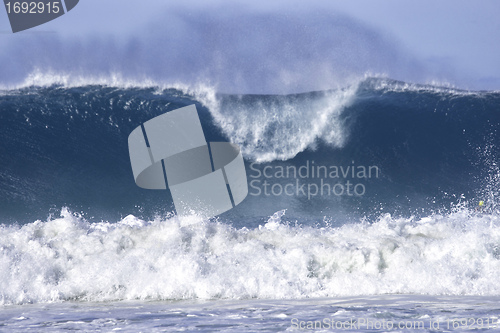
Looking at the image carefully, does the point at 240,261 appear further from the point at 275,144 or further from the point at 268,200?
the point at 275,144

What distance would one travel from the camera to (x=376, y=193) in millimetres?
11039

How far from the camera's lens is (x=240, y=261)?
635 centimetres

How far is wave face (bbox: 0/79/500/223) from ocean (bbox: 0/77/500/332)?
38 millimetres

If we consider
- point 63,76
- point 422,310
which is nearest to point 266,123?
point 63,76

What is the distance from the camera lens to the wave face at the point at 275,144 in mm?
10609

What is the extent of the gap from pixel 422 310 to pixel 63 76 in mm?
11022

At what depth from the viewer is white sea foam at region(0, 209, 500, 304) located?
5797 millimetres

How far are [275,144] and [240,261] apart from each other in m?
5.58

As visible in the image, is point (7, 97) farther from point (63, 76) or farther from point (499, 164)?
point (499, 164)

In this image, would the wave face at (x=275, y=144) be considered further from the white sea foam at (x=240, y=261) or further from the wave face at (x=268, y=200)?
the white sea foam at (x=240, y=261)

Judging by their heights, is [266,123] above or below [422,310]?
above

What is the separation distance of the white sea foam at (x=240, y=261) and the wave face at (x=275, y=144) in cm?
292

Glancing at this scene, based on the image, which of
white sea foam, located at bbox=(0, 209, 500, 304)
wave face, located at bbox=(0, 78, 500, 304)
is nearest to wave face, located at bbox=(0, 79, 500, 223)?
wave face, located at bbox=(0, 78, 500, 304)

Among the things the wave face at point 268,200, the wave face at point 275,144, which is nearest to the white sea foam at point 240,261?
the wave face at point 268,200
